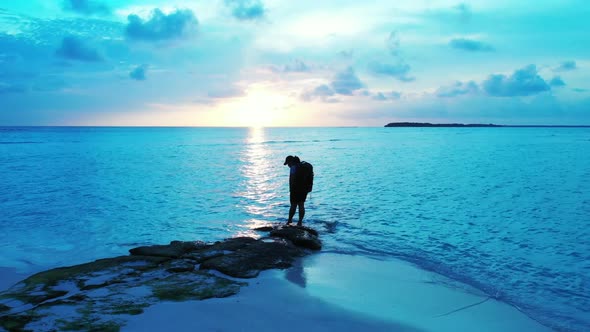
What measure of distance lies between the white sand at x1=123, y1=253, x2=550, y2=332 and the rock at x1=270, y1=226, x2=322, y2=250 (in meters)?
1.82

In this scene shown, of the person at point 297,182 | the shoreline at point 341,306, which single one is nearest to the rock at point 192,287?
the shoreline at point 341,306

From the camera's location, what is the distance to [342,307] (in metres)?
7.26

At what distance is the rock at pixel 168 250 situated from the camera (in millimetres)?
10047

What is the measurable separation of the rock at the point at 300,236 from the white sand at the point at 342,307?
1823 millimetres

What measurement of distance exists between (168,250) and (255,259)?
2439 mm

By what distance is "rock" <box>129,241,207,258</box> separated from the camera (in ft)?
33.0

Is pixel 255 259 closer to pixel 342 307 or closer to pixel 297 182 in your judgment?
pixel 342 307

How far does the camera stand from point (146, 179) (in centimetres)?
2948

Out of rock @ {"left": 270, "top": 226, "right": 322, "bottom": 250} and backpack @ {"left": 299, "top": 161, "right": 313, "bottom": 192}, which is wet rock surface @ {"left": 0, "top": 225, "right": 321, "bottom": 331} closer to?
rock @ {"left": 270, "top": 226, "right": 322, "bottom": 250}

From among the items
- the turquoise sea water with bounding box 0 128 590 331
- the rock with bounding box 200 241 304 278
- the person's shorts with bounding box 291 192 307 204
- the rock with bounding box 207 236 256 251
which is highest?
the person's shorts with bounding box 291 192 307 204

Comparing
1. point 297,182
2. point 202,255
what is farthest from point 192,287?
point 297,182

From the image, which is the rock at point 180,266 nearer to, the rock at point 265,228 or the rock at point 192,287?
the rock at point 192,287

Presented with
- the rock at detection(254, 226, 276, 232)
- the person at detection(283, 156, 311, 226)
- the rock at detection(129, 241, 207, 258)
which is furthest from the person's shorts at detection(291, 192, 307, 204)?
the rock at detection(129, 241, 207, 258)

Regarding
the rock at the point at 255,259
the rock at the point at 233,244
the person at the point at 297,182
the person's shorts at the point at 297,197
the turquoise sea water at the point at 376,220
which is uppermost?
the person at the point at 297,182
